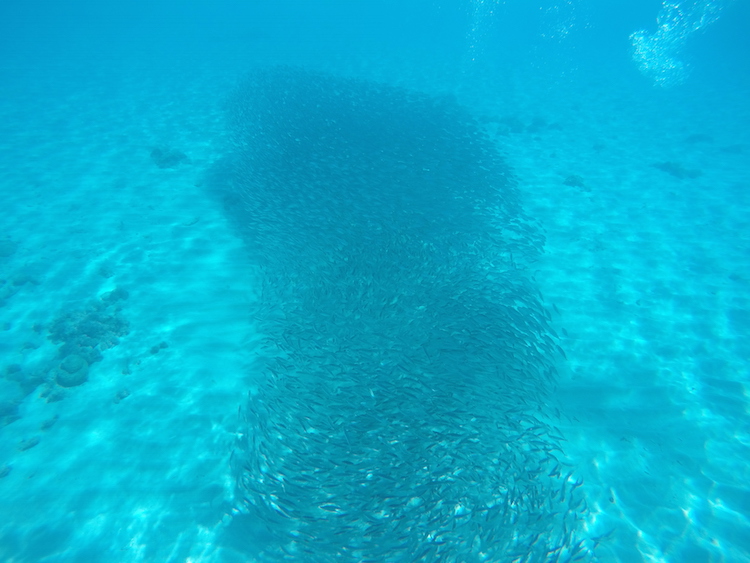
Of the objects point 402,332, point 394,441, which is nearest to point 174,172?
point 402,332

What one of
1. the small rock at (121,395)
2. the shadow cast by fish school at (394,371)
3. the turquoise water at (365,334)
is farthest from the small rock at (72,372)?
the shadow cast by fish school at (394,371)

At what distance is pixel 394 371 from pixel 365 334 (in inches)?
72.3

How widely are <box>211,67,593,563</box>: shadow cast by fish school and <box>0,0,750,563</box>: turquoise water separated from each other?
0.26ft

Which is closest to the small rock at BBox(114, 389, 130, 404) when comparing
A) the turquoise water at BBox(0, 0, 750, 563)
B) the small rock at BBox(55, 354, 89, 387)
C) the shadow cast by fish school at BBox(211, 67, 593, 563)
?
the turquoise water at BBox(0, 0, 750, 563)

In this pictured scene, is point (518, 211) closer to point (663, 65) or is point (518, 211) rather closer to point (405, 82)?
point (405, 82)

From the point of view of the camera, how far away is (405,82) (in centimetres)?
3797

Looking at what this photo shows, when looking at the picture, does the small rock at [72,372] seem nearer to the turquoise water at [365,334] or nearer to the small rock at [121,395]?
the turquoise water at [365,334]

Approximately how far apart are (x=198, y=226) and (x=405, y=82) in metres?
27.8

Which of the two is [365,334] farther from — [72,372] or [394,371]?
[72,372]

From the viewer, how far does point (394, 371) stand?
11.1 meters

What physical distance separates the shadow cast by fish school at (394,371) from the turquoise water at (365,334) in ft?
0.26

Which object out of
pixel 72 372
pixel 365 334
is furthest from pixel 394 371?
pixel 72 372

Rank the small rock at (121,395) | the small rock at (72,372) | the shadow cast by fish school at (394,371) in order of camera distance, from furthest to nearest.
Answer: the small rock at (72,372), the small rock at (121,395), the shadow cast by fish school at (394,371)

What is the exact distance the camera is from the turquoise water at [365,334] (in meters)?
9.36
